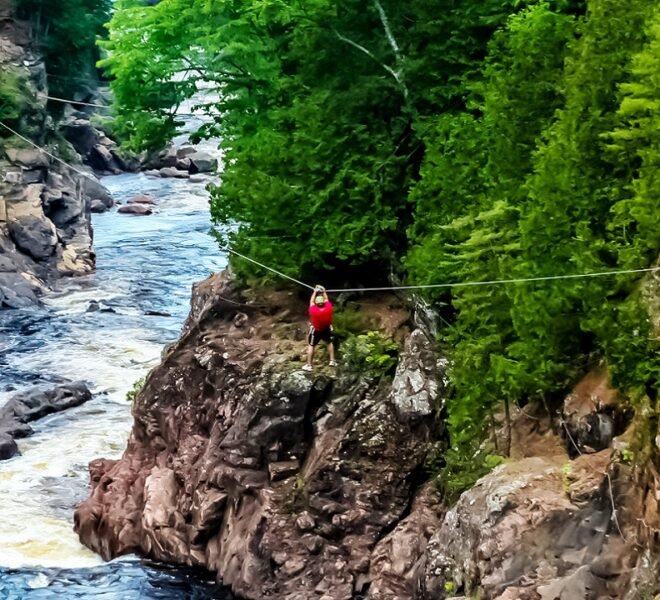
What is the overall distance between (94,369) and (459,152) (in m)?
16.5

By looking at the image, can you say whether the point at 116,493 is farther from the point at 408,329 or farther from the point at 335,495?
the point at 408,329

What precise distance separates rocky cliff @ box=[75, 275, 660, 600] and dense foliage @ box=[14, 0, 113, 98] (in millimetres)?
28771

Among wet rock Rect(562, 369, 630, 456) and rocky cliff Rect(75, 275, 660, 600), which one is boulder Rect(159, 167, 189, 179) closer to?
rocky cliff Rect(75, 275, 660, 600)

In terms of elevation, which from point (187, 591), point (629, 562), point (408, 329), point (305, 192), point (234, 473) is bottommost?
point (187, 591)

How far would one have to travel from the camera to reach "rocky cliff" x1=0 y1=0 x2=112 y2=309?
37844 mm

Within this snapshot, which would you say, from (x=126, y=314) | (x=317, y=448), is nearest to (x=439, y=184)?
(x=317, y=448)

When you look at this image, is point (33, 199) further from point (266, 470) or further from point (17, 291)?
point (266, 470)

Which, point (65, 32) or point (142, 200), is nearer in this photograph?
point (65, 32)

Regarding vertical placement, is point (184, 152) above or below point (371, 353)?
above

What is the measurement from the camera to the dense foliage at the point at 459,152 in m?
12.3

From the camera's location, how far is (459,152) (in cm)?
1584

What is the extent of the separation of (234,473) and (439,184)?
19.4ft

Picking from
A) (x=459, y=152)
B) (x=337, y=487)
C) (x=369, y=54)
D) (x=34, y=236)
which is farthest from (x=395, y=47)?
(x=34, y=236)

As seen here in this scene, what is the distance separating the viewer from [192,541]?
1747 centimetres
